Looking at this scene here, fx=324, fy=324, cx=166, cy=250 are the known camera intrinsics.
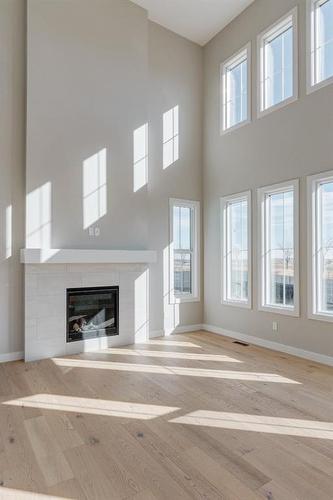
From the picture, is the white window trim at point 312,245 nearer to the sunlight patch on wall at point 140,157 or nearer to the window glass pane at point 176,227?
the window glass pane at point 176,227

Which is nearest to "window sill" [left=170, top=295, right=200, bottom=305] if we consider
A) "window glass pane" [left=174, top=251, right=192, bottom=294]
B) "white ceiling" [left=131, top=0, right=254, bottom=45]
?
"window glass pane" [left=174, top=251, right=192, bottom=294]

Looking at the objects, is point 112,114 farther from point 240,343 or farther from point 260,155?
point 240,343

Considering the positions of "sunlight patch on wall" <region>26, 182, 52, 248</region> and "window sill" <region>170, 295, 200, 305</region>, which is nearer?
"sunlight patch on wall" <region>26, 182, 52, 248</region>

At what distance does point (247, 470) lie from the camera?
2004mm

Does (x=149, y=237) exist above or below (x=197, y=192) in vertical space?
below

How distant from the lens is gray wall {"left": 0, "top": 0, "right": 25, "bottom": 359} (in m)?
4.16

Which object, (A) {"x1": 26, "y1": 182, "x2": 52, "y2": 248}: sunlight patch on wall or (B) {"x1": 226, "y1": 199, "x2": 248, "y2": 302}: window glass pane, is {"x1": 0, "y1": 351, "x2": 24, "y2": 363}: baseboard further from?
(B) {"x1": 226, "y1": 199, "x2": 248, "y2": 302}: window glass pane

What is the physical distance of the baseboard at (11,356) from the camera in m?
4.12

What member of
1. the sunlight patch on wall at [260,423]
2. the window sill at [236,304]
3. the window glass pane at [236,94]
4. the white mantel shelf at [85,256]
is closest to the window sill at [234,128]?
the window glass pane at [236,94]

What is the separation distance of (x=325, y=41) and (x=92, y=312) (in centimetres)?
473

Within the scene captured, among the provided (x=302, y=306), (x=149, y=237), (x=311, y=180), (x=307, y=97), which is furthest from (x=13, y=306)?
(x=307, y=97)

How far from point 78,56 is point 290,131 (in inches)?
124

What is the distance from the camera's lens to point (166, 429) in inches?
97.8

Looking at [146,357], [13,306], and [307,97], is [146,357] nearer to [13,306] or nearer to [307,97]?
[13,306]
